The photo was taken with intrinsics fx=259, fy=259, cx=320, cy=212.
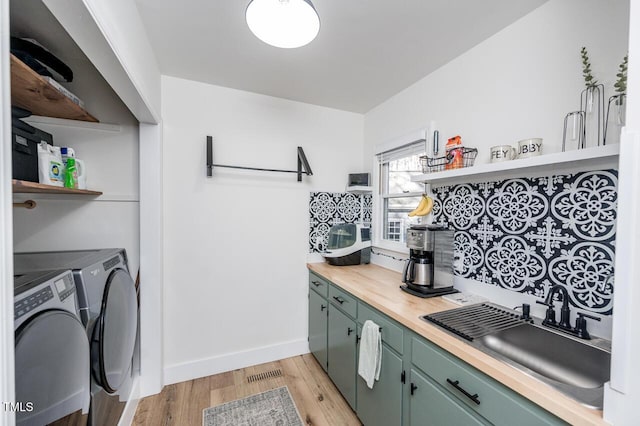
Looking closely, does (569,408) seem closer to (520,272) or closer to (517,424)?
(517,424)

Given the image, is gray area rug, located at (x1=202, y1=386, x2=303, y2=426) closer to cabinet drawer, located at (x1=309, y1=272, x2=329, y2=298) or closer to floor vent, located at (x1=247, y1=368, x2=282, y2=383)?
floor vent, located at (x1=247, y1=368, x2=282, y2=383)

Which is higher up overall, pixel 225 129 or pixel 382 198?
pixel 225 129

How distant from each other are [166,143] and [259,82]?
89 cm

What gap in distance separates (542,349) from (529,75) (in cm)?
133

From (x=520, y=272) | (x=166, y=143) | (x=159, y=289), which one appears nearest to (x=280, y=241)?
(x=159, y=289)

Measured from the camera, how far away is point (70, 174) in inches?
62.7

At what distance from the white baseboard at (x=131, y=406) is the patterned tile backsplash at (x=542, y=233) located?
224 cm

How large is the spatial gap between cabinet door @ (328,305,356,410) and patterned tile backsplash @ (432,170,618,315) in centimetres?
83

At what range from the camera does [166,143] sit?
2.05 meters

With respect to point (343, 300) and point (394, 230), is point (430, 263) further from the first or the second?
point (394, 230)

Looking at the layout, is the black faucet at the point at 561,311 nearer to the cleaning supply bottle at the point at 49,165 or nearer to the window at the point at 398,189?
the window at the point at 398,189

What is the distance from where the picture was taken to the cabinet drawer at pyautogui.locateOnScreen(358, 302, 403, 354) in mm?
1314

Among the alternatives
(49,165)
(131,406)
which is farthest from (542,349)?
(49,165)

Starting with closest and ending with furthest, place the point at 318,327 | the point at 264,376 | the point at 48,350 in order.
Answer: the point at 48,350 < the point at 264,376 < the point at 318,327
